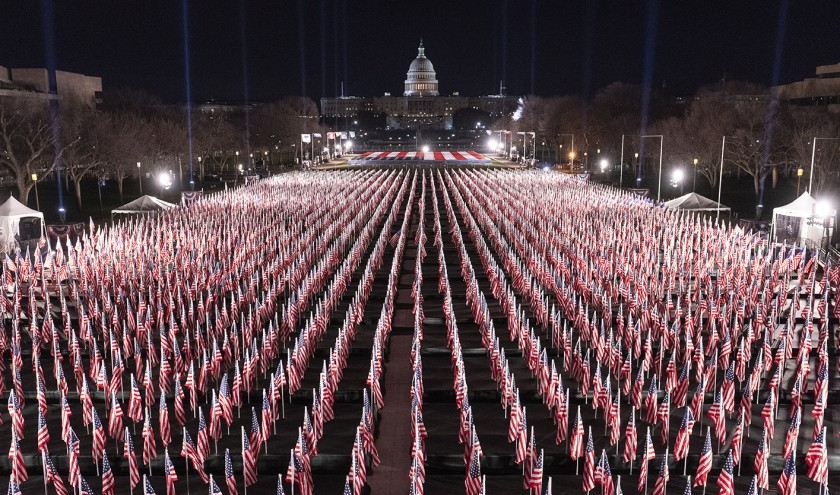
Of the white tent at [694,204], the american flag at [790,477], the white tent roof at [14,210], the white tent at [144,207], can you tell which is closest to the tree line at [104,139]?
the white tent at [144,207]

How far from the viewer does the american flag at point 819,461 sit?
38.2ft

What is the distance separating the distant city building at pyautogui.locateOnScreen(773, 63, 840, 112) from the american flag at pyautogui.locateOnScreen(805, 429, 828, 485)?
318 ft

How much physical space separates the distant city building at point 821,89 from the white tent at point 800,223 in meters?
71.2

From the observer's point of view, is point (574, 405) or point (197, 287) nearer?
point (574, 405)

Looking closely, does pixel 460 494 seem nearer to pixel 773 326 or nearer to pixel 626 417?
pixel 626 417

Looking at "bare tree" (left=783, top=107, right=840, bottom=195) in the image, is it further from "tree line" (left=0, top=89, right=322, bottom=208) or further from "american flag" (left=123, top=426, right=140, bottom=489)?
"tree line" (left=0, top=89, right=322, bottom=208)

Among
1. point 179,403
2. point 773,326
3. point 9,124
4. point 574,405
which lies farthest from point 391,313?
point 9,124

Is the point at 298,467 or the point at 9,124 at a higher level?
the point at 9,124

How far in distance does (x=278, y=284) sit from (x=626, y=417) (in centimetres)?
1360

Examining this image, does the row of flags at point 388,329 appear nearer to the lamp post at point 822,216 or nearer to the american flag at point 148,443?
the american flag at point 148,443

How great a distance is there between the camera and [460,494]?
12969 mm

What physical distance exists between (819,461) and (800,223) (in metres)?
25.4

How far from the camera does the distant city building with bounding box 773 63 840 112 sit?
102 meters

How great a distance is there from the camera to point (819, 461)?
39.4ft
